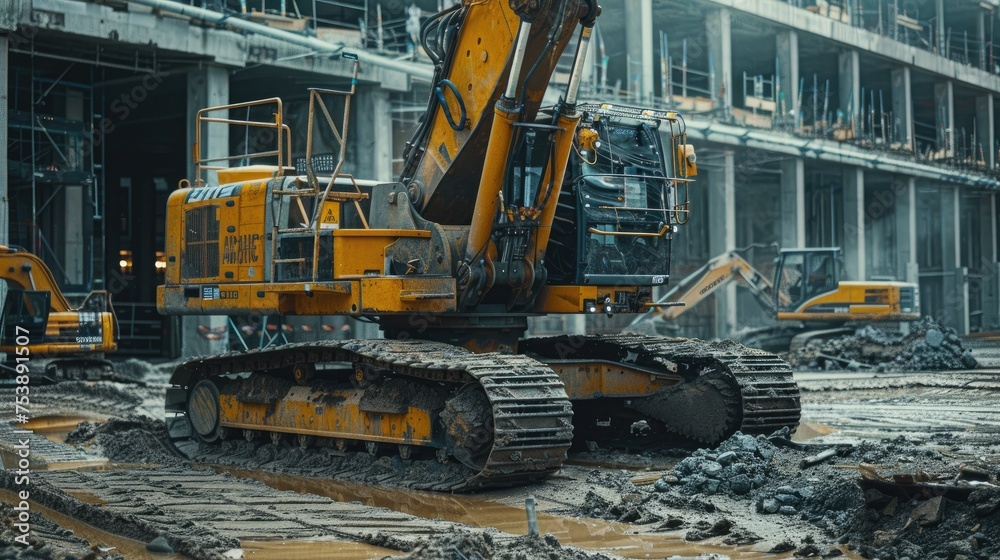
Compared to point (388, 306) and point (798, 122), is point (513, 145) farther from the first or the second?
point (798, 122)

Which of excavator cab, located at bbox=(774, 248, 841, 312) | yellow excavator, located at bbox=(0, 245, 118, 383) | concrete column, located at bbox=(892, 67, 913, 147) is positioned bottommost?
yellow excavator, located at bbox=(0, 245, 118, 383)

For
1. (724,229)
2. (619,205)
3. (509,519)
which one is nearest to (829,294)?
(724,229)

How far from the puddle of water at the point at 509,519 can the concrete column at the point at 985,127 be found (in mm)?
43409

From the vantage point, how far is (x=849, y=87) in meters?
38.9

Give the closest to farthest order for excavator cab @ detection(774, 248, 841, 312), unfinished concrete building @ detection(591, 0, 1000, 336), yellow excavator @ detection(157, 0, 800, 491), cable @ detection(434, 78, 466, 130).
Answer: yellow excavator @ detection(157, 0, 800, 491) < cable @ detection(434, 78, 466, 130) < excavator cab @ detection(774, 248, 841, 312) < unfinished concrete building @ detection(591, 0, 1000, 336)

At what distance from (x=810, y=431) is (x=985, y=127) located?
129ft

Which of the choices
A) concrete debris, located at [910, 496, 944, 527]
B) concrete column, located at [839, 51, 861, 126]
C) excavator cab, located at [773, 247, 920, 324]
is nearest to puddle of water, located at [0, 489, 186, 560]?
concrete debris, located at [910, 496, 944, 527]

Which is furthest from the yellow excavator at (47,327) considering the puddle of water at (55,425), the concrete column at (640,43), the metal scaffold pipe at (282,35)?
the concrete column at (640,43)

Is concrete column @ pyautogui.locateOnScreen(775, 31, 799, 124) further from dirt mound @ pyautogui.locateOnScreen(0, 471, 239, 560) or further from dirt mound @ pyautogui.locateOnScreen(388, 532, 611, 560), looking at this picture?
dirt mound @ pyautogui.locateOnScreen(388, 532, 611, 560)

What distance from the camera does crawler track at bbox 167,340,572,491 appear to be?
8656 millimetres

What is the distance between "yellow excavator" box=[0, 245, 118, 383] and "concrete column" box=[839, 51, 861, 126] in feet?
86.0

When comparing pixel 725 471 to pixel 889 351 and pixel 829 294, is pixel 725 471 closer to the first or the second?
pixel 889 351

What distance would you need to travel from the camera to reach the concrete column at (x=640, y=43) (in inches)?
1213

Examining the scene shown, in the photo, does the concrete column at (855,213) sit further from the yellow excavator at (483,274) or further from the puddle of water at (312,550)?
the puddle of water at (312,550)
